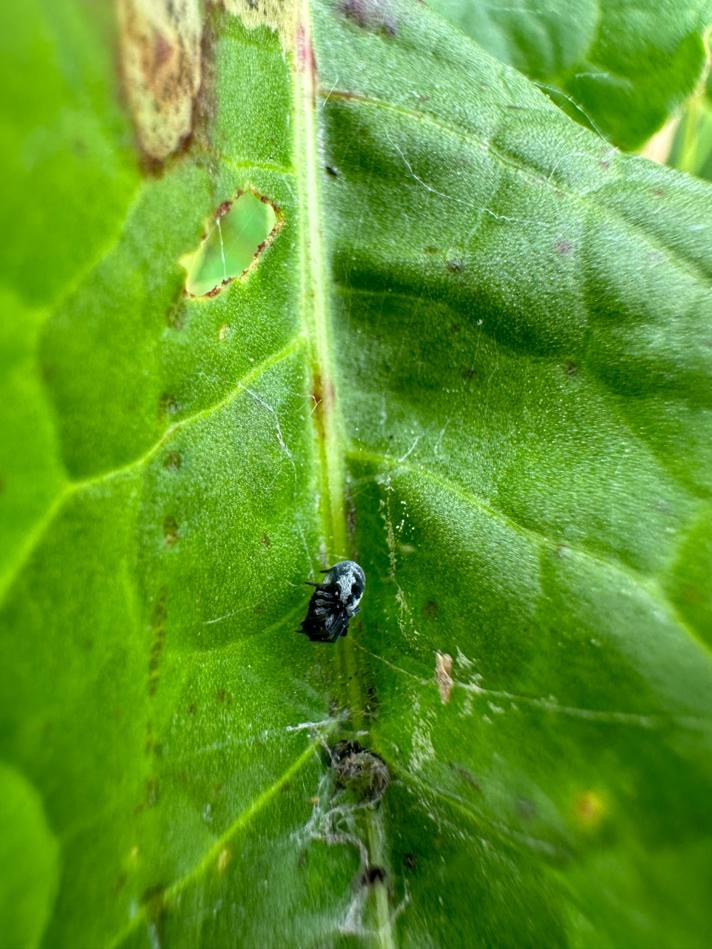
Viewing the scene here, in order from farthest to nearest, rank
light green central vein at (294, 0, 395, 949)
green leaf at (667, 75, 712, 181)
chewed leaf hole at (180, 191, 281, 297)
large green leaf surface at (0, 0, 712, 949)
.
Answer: green leaf at (667, 75, 712, 181)
light green central vein at (294, 0, 395, 949)
chewed leaf hole at (180, 191, 281, 297)
large green leaf surface at (0, 0, 712, 949)

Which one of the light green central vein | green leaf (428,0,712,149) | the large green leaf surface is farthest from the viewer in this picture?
green leaf (428,0,712,149)

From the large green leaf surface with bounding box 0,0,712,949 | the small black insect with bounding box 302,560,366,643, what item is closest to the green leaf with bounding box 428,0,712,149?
the large green leaf surface with bounding box 0,0,712,949

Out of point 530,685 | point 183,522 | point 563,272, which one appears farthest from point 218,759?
point 563,272

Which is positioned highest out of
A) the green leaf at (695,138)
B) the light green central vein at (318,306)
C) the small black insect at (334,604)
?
the green leaf at (695,138)

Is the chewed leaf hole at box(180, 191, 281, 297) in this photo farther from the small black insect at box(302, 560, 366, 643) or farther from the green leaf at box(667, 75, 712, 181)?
the green leaf at box(667, 75, 712, 181)

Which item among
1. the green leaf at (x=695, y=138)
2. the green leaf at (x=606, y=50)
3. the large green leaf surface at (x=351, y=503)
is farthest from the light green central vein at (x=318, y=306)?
the green leaf at (x=695, y=138)

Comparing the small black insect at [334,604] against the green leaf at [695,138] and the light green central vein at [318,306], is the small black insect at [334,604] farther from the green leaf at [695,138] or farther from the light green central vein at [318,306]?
the green leaf at [695,138]

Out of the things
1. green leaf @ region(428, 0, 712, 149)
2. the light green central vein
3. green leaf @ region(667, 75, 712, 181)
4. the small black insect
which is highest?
green leaf @ region(428, 0, 712, 149)

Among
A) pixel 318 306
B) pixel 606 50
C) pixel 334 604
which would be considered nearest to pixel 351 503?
pixel 334 604
